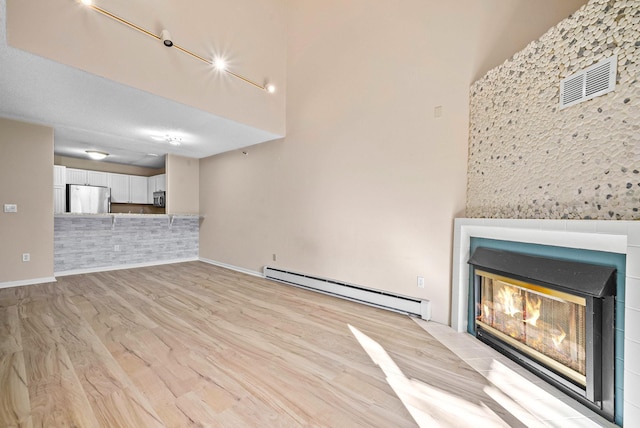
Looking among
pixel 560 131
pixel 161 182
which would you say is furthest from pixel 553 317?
pixel 161 182

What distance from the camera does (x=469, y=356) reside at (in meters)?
2.07

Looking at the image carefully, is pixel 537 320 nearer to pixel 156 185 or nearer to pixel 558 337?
pixel 558 337

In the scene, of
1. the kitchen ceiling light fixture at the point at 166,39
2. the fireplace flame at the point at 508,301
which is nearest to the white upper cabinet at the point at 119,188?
the kitchen ceiling light fixture at the point at 166,39

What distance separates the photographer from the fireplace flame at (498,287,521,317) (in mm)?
2037

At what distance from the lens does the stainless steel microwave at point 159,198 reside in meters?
5.89

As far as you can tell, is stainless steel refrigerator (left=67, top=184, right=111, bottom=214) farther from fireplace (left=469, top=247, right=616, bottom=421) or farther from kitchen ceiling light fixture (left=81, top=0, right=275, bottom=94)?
fireplace (left=469, top=247, right=616, bottom=421)

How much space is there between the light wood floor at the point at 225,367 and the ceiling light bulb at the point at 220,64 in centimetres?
312

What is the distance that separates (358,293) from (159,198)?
5.26 m

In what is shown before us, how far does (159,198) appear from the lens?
19.6ft

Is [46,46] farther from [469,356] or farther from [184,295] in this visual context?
[469,356]

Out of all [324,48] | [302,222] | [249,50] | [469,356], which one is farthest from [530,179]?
[249,50]

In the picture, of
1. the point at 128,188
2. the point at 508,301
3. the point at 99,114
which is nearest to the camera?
A: the point at 508,301

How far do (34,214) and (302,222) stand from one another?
13.8 ft

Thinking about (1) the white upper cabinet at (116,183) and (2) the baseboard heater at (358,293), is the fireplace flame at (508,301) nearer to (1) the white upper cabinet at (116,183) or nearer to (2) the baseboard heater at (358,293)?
(2) the baseboard heater at (358,293)
